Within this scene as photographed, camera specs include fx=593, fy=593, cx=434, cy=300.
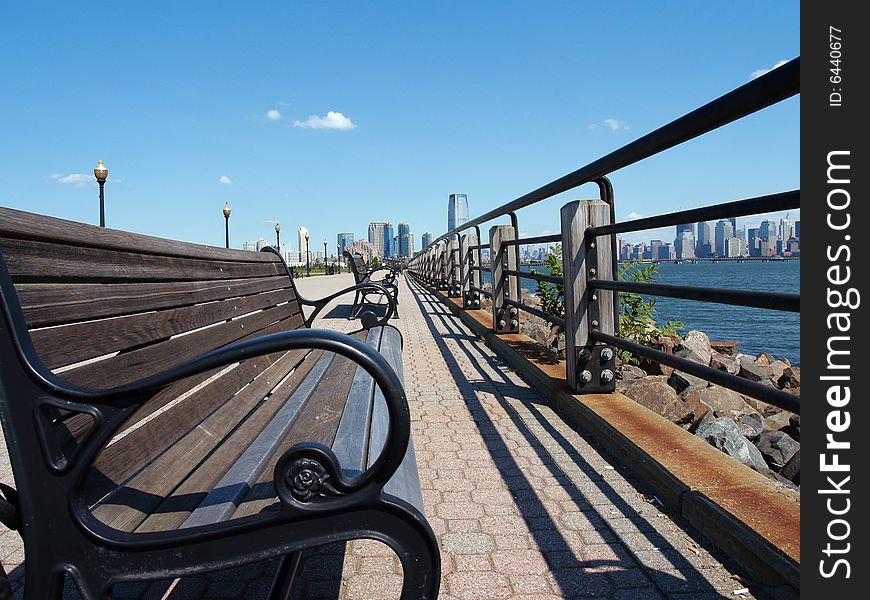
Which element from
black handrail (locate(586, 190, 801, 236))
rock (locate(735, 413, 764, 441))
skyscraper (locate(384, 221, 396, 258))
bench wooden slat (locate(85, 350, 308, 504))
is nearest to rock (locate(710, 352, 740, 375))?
rock (locate(735, 413, 764, 441))

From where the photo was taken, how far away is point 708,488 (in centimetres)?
220

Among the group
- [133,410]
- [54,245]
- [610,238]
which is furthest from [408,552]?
[610,238]

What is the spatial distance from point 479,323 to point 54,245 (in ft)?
21.9

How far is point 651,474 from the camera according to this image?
2545mm

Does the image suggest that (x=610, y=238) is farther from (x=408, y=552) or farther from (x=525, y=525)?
(x=408, y=552)

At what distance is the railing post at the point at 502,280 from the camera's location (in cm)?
679

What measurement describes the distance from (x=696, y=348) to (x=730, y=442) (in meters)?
5.86

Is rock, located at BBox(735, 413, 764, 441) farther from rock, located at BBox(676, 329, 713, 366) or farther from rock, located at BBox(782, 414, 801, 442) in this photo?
rock, located at BBox(676, 329, 713, 366)

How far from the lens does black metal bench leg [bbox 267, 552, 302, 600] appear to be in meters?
1.55

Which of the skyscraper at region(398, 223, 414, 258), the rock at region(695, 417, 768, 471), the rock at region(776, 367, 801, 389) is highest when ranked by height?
the skyscraper at region(398, 223, 414, 258)

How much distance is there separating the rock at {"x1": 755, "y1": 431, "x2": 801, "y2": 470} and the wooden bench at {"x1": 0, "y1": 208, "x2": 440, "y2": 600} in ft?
9.74

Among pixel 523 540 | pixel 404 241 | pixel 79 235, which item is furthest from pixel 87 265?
pixel 404 241
